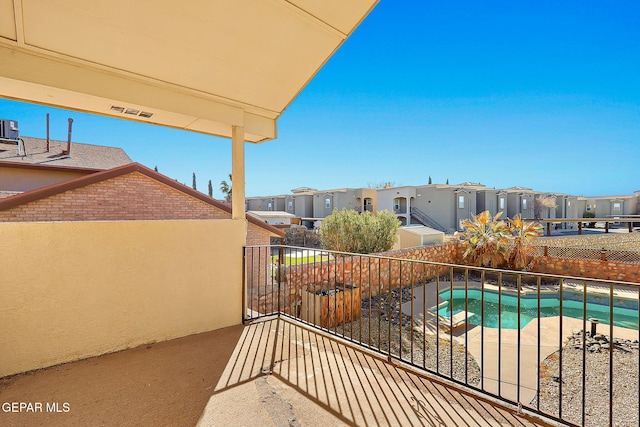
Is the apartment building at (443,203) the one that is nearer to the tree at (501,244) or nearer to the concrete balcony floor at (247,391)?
the tree at (501,244)

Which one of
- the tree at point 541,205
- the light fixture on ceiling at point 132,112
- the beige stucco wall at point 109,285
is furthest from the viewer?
the tree at point 541,205

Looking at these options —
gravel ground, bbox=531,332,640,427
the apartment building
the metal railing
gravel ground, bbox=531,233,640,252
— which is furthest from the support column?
the apartment building

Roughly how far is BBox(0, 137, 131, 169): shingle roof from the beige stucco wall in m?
9.38

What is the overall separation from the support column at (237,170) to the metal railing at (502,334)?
60 cm

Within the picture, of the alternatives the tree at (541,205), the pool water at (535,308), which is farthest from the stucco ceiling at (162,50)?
the tree at (541,205)

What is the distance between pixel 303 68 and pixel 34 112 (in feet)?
46.4

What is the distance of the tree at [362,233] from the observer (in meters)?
11.1

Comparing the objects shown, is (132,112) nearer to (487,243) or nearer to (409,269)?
(409,269)

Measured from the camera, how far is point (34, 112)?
36.7ft

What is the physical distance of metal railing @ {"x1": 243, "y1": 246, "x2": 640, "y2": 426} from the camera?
2078 millimetres

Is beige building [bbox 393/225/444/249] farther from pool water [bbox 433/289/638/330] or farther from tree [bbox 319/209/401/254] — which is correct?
pool water [bbox 433/289/638/330]

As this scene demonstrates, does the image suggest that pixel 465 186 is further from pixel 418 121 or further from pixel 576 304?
pixel 576 304

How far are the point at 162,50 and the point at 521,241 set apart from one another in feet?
38.3

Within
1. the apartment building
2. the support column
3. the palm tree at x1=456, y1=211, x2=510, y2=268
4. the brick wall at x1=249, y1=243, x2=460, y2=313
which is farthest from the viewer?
the apartment building
